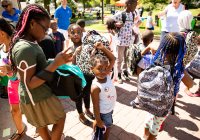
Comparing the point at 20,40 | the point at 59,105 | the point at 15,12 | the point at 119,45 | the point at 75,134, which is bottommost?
the point at 75,134

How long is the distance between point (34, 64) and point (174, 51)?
1725 millimetres

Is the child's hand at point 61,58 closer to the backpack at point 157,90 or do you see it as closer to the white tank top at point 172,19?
the backpack at point 157,90

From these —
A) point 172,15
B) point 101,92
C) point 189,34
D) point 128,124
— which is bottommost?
point 128,124

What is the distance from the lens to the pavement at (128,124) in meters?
2.57

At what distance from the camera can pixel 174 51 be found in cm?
180

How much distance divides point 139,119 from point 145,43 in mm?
1707

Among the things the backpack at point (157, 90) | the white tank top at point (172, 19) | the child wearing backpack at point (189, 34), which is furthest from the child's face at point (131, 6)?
the backpack at point (157, 90)

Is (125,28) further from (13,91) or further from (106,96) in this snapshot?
(13,91)

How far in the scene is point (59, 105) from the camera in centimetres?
182

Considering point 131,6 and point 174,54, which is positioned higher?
point 131,6

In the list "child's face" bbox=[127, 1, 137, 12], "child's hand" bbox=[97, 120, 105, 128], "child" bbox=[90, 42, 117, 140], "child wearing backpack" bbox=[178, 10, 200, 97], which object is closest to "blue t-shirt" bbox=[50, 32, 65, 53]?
"child's face" bbox=[127, 1, 137, 12]

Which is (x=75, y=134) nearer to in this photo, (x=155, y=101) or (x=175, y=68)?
(x=155, y=101)

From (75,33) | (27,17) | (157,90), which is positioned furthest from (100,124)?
(75,33)

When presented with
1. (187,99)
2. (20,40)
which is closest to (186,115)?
(187,99)
